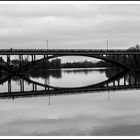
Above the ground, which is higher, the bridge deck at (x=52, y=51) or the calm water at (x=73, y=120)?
the bridge deck at (x=52, y=51)

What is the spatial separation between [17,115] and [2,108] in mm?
3065

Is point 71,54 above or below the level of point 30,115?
above

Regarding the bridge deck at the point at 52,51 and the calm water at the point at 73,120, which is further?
the bridge deck at the point at 52,51

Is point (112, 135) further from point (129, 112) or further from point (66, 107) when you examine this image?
point (66, 107)

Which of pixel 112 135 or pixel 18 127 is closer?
pixel 112 135

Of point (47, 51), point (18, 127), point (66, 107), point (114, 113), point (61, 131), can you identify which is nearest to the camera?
point (61, 131)

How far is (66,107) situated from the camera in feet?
63.4

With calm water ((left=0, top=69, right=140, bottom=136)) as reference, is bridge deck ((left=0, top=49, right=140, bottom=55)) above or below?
above

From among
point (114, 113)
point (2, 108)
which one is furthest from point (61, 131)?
point (2, 108)

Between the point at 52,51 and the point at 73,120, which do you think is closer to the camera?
the point at 73,120

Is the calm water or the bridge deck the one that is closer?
the calm water

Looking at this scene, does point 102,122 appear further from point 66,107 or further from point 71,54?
point 71,54

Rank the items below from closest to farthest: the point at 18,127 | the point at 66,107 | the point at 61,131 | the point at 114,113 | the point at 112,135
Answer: the point at 112,135, the point at 61,131, the point at 18,127, the point at 114,113, the point at 66,107

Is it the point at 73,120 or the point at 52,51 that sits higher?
the point at 52,51
